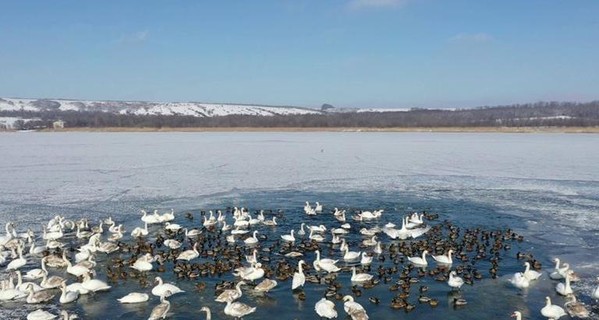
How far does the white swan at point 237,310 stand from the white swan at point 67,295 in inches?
160

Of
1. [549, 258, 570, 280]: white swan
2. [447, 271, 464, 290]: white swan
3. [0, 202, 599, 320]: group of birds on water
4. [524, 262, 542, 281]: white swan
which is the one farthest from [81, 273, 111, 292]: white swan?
[549, 258, 570, 280]: white swan

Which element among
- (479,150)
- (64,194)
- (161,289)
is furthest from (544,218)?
(479,150)

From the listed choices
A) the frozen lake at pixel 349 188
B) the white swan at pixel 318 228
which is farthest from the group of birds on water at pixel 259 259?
the frozen lake at pixel 349 188

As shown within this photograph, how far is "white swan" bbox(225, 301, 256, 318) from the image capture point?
12375 mm

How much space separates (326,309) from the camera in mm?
12211

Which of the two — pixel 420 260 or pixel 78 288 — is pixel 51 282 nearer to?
pixel 78 288

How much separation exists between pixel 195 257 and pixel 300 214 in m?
7.49

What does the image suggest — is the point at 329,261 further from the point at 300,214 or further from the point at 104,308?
the point at 300,214

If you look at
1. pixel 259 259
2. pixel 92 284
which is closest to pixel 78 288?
pixel 92 284

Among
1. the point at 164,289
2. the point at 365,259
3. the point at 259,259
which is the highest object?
the point at 164,289

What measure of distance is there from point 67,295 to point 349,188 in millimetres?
19009

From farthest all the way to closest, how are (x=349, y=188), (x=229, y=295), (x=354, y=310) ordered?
(x=349, y=188)
(x=229, y=295)
(x=354, y=310)

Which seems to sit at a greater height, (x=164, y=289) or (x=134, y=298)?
(x=164, y=289)

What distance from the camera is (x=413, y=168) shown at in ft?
128
